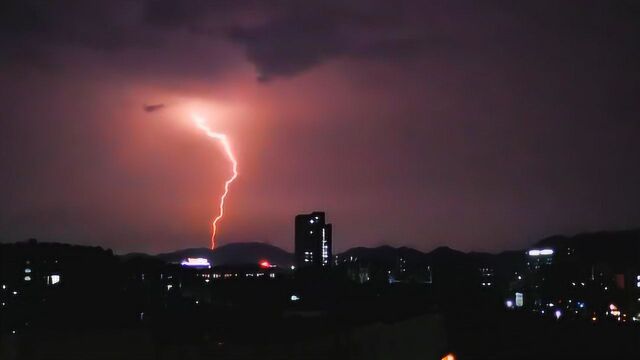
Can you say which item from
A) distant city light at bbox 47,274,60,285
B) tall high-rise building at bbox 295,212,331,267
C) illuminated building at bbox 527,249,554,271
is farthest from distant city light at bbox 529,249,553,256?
distant city light at bbox 47,274,60,285

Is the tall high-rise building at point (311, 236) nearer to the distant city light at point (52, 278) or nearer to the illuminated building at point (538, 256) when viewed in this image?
the illuminated building at point (538, 256)

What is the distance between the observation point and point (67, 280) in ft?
70.9

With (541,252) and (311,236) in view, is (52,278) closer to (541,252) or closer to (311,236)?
(311,236)

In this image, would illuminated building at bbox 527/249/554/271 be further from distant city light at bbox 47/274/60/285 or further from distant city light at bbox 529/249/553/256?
distant city light at bbox 47/274/60/285

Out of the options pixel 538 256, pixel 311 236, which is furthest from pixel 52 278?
pixel 538 256

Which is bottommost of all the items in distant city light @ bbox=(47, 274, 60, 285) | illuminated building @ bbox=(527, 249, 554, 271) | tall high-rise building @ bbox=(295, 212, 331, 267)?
distant city light @ bbox=(47, 274, 60, 285)

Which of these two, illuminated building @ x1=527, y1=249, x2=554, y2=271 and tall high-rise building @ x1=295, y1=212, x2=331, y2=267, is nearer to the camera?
tall high-rise building @ x1=295, y1=212, x2=331, y2=267

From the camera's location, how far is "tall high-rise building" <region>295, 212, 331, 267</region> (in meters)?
95.6

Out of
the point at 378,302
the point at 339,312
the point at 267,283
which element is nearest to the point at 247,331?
the point at 339,312

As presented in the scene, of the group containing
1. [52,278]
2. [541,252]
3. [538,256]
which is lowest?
[52,278]

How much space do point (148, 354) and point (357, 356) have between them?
8.86ft

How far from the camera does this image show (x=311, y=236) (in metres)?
97.6

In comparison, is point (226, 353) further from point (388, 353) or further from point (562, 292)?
point (562, 292)

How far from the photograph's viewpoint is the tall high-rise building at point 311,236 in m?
95.6
